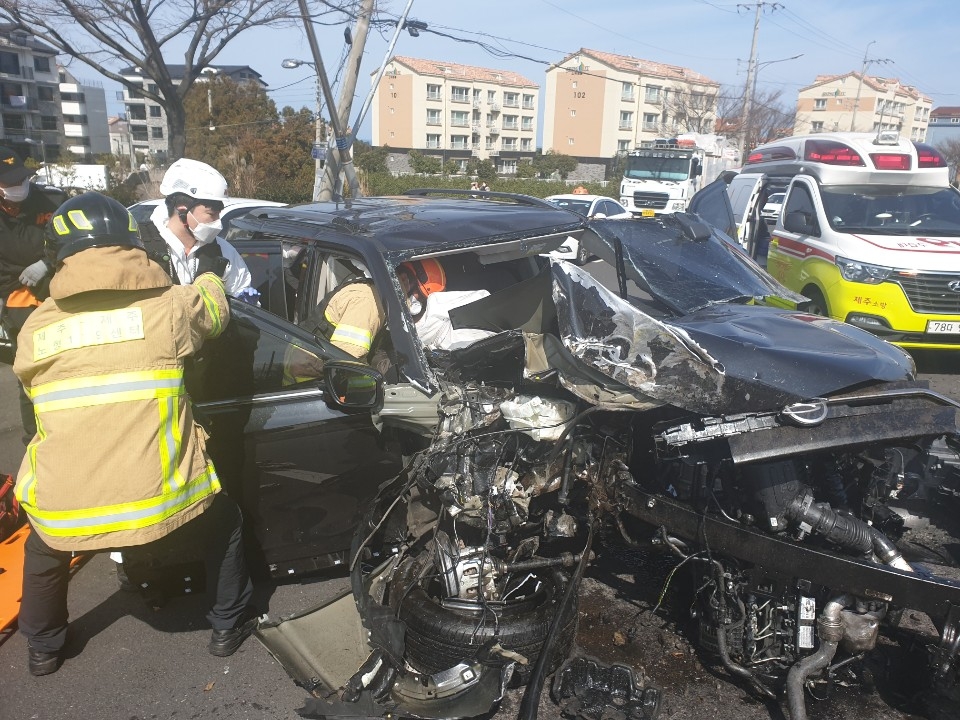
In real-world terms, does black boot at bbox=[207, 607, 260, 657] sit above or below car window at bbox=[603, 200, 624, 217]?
below

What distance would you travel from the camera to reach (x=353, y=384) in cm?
298

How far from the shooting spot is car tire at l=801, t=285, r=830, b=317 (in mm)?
7445

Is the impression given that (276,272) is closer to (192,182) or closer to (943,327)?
(192,182)

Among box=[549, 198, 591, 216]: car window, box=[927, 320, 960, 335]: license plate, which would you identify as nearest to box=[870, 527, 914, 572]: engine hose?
box=[927, 320, 960, 335]: license plate

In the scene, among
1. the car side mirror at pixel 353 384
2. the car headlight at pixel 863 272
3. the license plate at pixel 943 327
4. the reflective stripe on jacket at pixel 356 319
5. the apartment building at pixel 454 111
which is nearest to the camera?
the car side mirror at pixel 353 384

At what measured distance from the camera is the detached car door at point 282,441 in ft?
9.95

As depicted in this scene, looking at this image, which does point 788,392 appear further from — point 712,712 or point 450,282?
point 450,282

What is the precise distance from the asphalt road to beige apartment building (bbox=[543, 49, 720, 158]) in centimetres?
6303

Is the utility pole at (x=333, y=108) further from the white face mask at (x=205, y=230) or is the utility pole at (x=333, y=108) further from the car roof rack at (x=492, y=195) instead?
the white face mask at (x=205, y=230)

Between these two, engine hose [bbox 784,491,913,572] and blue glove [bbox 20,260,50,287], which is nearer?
engine hose [bbox 784,491,913,572]

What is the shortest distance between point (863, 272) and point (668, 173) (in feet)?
59.0

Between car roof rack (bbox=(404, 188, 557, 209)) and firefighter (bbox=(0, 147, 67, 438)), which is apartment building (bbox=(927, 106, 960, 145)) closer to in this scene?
car roof rack (bbox=(404, 188, 557, 209))

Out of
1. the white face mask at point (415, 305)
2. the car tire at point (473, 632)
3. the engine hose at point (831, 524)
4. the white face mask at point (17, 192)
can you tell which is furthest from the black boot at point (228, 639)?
the white face mask at point (17, 192)

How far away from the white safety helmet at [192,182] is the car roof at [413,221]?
0.36 metres
